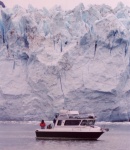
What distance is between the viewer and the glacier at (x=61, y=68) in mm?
37656

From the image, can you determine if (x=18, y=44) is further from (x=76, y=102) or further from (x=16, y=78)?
(x=76, y=102)

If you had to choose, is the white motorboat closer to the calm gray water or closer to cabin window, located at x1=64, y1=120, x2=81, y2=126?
cabin window, located at x1=64, y1=120, x2=81, y2=126

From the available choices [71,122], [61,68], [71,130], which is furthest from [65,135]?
[61,68]

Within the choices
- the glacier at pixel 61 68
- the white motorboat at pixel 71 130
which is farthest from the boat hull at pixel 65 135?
the glacier at pixel 61 68

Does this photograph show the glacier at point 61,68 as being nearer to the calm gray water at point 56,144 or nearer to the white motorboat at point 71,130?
the calm gray water at point 56,144

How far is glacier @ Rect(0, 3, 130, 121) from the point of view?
37.7 metres

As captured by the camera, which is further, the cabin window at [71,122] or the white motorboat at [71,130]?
the cabin window at [71,122]

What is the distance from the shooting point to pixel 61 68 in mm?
37938

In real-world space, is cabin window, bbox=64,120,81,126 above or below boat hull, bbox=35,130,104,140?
above

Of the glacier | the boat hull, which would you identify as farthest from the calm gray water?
the glacier

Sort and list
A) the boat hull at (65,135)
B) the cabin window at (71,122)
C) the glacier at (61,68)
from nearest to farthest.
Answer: the boat hull at (65,135), the cabin window at (71,122), the glacier at (61,68)

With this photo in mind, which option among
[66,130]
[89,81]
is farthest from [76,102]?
[66,130]

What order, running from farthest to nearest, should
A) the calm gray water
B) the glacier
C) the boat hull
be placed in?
the glacier → the boat hull → the calm gray water

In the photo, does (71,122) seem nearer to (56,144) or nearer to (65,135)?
(65,135)
